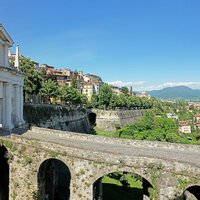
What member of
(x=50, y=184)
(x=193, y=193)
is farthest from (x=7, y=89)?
(x=193, y=193)

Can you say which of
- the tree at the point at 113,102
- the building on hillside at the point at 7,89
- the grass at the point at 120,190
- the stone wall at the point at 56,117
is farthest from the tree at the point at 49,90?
the grass at the point at 120,190

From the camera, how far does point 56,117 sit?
5312 centimetres

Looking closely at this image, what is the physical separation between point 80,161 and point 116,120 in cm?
6320

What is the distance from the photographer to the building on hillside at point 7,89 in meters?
30.8

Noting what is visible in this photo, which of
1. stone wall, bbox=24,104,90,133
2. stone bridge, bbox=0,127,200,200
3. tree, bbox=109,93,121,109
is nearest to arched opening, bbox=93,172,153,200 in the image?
stone bridge, bbox=0,127,200,200

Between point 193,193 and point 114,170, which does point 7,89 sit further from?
point 193,193

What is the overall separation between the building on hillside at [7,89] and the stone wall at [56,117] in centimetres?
728

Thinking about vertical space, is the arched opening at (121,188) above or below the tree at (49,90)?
below

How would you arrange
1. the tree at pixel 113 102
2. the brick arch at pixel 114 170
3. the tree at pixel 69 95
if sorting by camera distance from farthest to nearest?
1. the tree at pixel 113 102
2. the tree at pixel 69 95
3. the brick arch at pixel 114 170

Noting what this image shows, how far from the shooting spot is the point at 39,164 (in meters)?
22.6

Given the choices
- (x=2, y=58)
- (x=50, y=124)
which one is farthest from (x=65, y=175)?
(x=50, y=124)

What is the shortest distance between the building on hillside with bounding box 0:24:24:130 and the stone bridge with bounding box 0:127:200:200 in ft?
17.2

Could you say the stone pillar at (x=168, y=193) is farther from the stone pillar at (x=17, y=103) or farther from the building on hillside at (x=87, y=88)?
the building on hillside at (x=87, y=88)

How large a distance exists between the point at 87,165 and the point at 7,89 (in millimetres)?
14684
